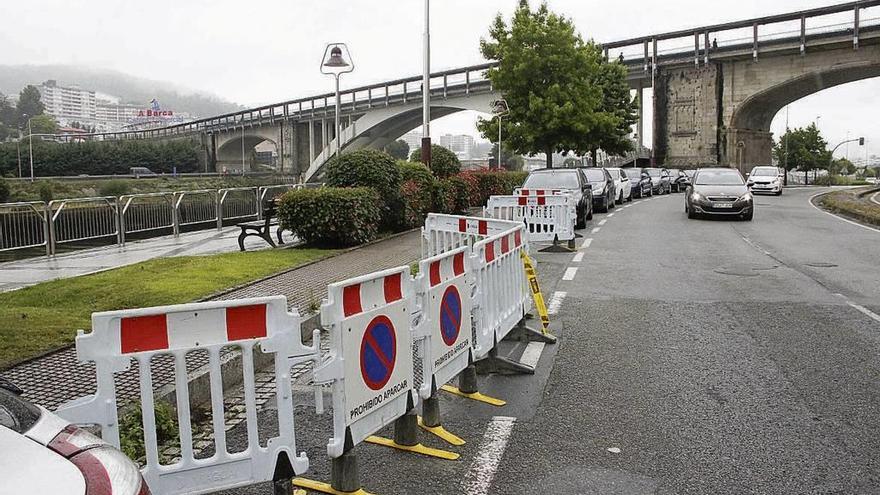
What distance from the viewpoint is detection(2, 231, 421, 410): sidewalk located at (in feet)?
18.0

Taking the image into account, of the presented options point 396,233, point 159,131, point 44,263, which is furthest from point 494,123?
point 159,131

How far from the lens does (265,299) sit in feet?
12.4

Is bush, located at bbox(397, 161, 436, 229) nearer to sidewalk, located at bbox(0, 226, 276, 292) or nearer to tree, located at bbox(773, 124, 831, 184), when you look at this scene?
sidewalk, located at bbox(0, 226, 276, 292)

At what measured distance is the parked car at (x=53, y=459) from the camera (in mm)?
1730

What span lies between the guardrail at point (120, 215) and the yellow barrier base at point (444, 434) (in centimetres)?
1149

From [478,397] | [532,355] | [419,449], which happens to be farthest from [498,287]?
[419,449]

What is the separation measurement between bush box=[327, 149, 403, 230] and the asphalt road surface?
17.4ft

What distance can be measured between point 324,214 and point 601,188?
14.3 metres

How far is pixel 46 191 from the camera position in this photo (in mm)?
48375

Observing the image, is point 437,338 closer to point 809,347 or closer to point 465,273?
point 465,273

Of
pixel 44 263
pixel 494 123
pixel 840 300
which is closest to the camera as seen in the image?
pixel 840 300

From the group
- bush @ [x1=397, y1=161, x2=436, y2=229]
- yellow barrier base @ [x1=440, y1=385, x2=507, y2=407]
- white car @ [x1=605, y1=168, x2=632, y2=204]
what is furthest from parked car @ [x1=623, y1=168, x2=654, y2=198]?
yellow barrier base @ [x1=440, y1=385, x2=507, y2=407]

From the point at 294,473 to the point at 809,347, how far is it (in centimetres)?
513

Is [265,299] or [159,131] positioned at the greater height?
[159,131]
